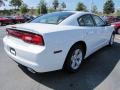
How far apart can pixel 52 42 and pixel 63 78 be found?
3.36 feet

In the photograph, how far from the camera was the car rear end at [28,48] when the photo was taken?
3.65m

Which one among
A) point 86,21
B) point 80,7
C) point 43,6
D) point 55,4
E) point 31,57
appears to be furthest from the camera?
point 55,4

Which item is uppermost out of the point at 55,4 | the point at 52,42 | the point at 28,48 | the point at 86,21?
the point at 55,4

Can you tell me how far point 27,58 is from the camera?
12.4ft

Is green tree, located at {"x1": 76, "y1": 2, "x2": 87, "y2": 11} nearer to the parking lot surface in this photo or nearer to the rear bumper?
the parking lot surface

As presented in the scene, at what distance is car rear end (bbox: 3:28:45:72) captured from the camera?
3.65 meters

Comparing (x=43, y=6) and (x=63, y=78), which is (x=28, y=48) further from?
(x=43, y=6)

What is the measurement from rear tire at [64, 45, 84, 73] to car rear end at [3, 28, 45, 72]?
775 millimetres

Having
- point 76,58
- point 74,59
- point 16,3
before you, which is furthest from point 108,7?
point 74,59

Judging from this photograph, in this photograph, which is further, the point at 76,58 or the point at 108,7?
the point at 108,7

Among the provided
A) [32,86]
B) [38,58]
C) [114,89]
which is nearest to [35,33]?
[38,58]

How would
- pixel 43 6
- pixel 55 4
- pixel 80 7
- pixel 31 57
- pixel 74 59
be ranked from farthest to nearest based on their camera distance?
pixel 55 4 < pixel 80 7 < pixel 43 6 < pixel 74 59 < pixel 31 57

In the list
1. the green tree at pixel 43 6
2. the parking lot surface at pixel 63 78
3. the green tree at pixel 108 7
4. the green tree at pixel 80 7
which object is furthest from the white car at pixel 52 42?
the green tree at pixel 80 7

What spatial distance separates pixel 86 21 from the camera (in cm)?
514
